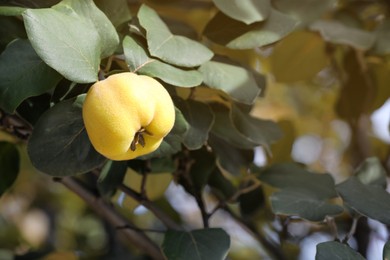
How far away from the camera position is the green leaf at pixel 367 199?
0.63 meters

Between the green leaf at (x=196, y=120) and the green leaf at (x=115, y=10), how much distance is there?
90 millimetres

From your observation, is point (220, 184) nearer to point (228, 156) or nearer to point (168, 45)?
point (228, 156)

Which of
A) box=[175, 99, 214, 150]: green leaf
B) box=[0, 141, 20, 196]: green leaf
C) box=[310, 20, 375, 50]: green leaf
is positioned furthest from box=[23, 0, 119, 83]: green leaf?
box=[310, 20, 375, 50]: green leaf

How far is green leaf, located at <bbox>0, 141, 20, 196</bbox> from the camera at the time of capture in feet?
2.38

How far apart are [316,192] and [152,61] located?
235mm

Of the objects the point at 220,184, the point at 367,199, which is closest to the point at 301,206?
the point at 367,199

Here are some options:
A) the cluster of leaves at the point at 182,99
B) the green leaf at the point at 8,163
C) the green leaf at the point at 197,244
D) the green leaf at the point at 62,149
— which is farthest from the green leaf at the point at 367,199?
the green leaf at the point at 8,163

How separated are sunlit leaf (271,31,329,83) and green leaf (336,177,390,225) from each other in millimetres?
332

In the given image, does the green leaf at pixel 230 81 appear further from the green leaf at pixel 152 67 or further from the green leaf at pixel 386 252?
the green leaf at pixel 386 252

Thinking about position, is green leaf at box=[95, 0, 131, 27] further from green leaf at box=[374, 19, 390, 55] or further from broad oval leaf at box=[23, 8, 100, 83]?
green leaf at box=[374, 19, 390, 55]

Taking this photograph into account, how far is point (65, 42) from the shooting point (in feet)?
1.72

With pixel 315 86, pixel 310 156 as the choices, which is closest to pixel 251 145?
pixel 315 86

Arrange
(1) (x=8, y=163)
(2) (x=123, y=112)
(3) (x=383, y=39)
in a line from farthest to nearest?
(3) (x=383, y=39) → (1) (x=8, y=163) → (2) (x=123, y=112)

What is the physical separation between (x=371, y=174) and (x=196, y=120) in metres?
0.21
